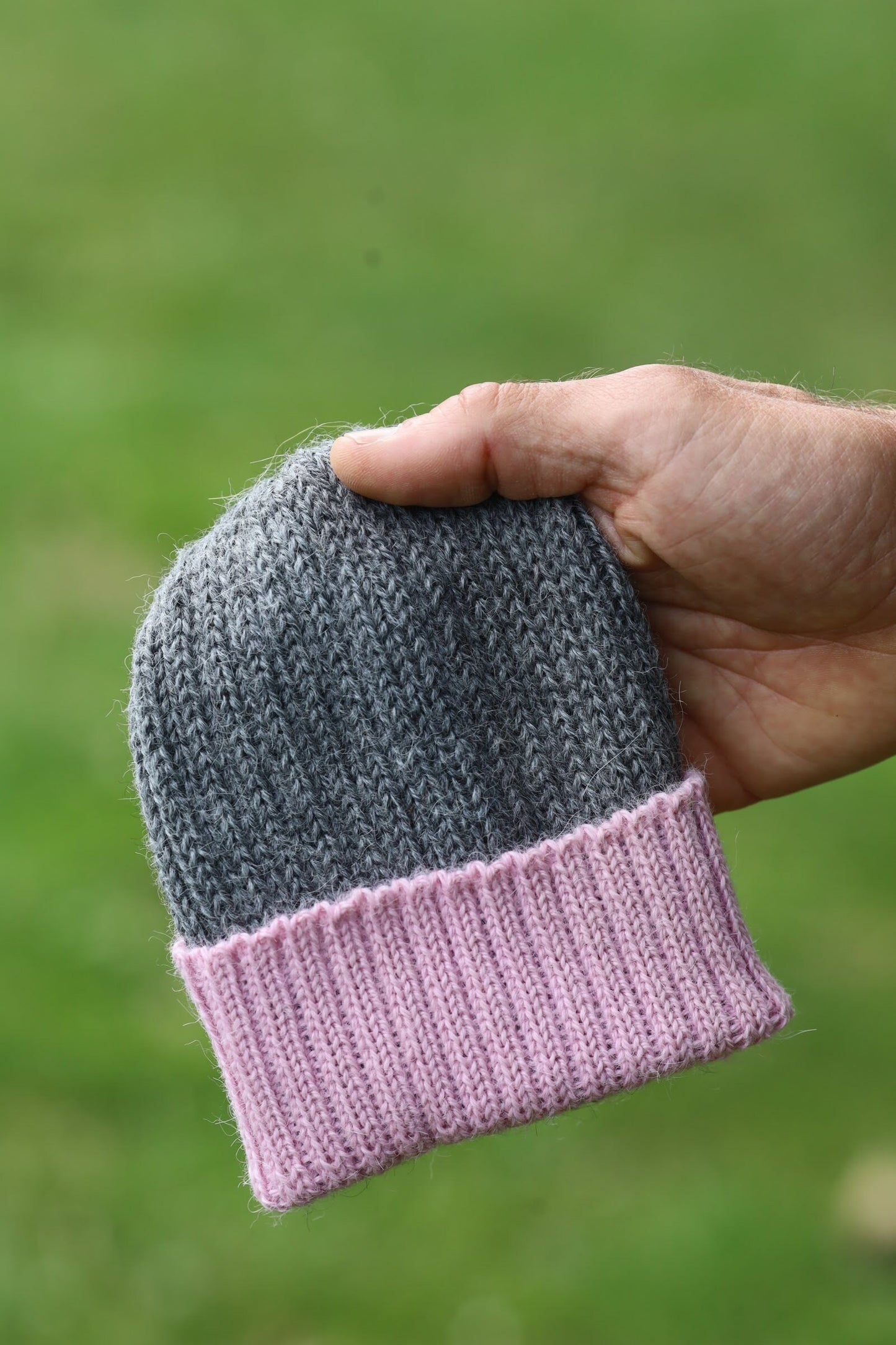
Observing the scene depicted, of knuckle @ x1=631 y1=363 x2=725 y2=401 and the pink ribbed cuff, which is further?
knuckle @ x1=631 y1=363 x2=725 y2=401

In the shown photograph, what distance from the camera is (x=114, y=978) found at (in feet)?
10.6

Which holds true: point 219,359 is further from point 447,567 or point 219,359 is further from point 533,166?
point 447,567

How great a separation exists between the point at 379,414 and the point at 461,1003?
2.93 meters

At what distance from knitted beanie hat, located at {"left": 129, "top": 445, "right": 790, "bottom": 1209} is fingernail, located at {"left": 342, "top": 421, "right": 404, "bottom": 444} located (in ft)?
0.31

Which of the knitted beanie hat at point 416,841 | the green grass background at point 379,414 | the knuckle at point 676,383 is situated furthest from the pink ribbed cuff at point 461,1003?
the green grass background at point 379,414

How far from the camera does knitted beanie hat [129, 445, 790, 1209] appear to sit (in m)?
1.87

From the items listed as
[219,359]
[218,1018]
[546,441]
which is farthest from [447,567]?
[219,359]

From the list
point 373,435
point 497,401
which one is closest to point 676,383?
point 497,401

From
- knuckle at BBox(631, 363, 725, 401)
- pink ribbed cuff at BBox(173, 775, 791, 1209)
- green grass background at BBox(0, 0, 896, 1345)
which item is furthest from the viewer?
green grass background at BBox(0, 0, 896, 1345)

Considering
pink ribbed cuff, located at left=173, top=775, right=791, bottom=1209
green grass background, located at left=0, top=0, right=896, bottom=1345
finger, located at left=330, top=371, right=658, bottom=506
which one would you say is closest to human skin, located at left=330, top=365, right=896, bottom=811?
finger, located at left=330, top=371, right=658, bottom=506

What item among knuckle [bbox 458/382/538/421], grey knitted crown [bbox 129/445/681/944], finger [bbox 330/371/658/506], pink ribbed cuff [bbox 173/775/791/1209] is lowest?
pink ribbed cuff [bbox 173/775/791/1209]

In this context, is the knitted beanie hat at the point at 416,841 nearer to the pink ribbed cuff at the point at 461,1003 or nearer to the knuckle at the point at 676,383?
the pink ribbed cuff at the point at 461,1003

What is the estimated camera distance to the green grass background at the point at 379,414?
2957 millimetres

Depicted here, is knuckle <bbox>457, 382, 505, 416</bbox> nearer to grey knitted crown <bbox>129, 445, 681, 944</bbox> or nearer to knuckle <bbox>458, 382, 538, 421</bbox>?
knuckle <bbox>458, 382, 538, 421</bbox>
